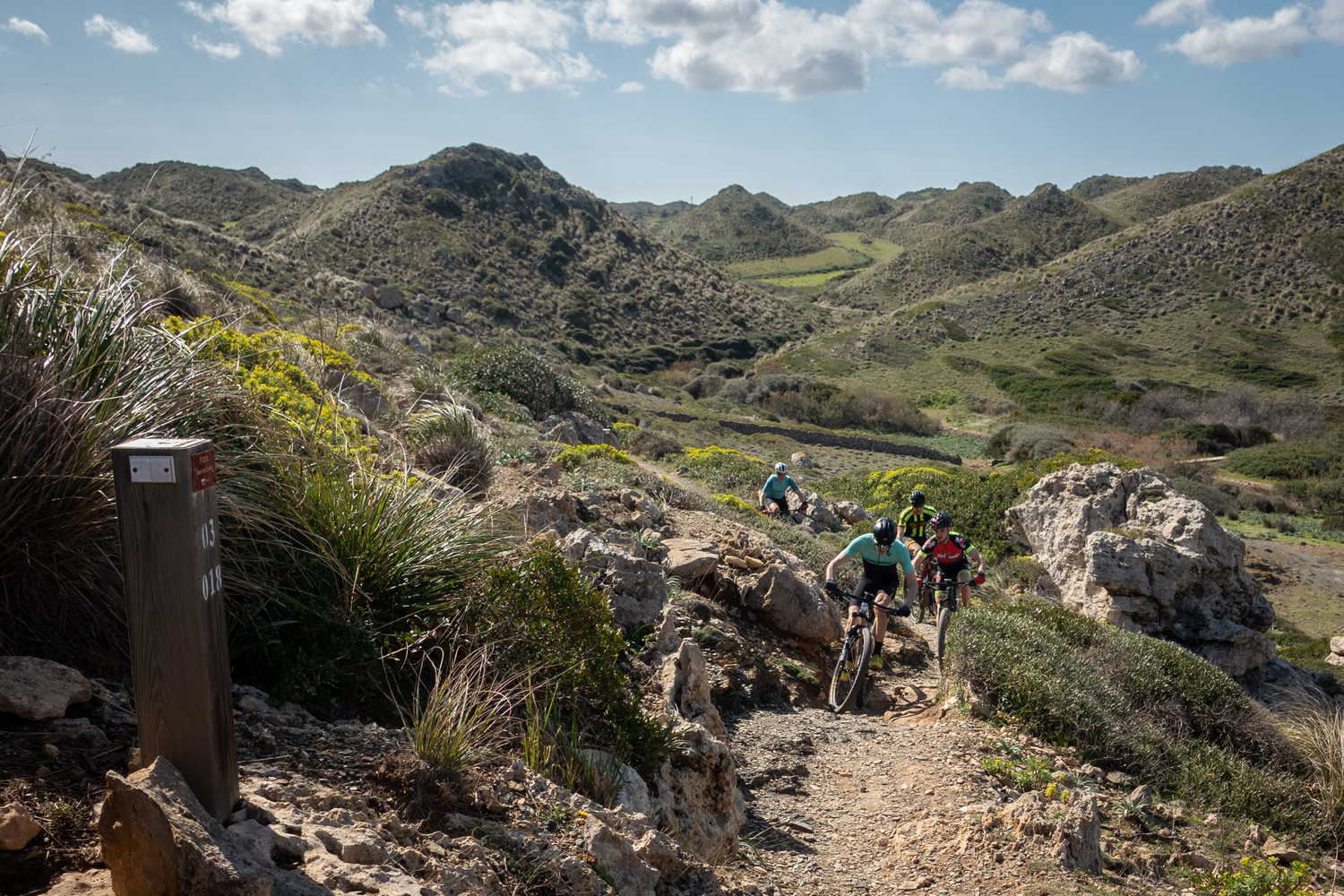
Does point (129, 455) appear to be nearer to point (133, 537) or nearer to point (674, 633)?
point (133, 537)

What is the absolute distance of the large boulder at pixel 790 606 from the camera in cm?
752

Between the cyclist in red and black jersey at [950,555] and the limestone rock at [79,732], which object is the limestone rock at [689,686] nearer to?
the limestone rock at [79,732]

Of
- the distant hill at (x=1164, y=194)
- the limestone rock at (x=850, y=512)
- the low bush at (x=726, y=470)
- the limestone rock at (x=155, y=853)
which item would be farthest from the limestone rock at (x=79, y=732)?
the distant hill at (x=1164, y=194)

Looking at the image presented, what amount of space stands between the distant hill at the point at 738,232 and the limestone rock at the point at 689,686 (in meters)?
116

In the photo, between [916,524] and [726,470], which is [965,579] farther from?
[726,470]

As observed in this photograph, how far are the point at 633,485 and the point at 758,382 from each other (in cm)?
4334

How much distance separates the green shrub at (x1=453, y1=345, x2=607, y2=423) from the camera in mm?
16375

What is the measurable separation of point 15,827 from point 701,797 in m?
3.01

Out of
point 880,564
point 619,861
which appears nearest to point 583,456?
point 880,564

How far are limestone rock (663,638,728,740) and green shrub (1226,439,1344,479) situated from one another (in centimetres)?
3808

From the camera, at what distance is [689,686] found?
4.81 meters

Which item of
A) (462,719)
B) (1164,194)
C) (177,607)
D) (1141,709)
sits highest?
(1164,194)

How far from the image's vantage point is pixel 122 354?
3617 millimetres

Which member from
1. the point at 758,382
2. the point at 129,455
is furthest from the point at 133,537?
the point at 758,382
